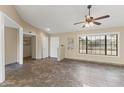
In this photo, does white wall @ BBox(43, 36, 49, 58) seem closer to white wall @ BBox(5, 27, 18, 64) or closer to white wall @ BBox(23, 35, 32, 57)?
white wall @ BBox(23, 35, 32, 57)

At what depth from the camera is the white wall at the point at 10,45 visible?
6008mm

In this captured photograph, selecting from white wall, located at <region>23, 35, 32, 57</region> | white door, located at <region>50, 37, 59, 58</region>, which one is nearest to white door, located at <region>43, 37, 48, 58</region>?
white door, located at <region>50, 37, 59, 58</region>

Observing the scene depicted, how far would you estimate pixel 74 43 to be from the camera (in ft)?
27.9

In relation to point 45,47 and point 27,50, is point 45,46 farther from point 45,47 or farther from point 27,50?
point 27,50

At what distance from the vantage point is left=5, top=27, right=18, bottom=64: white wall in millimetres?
6008

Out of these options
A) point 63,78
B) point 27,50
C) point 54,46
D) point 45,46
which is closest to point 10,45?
point 27,50

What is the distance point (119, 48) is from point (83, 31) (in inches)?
107

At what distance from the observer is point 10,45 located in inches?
246

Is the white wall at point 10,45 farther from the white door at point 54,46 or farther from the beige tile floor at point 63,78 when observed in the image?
the white door at point 54,46

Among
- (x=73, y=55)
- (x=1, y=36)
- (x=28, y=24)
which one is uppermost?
(x=28, y=24)

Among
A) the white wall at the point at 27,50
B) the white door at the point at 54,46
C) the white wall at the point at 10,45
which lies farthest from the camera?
the white door at the point at 54,46

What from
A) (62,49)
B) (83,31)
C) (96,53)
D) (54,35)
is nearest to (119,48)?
(96,53)

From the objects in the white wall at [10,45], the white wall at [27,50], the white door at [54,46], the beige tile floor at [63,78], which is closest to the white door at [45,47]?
the white door at [54,46]
